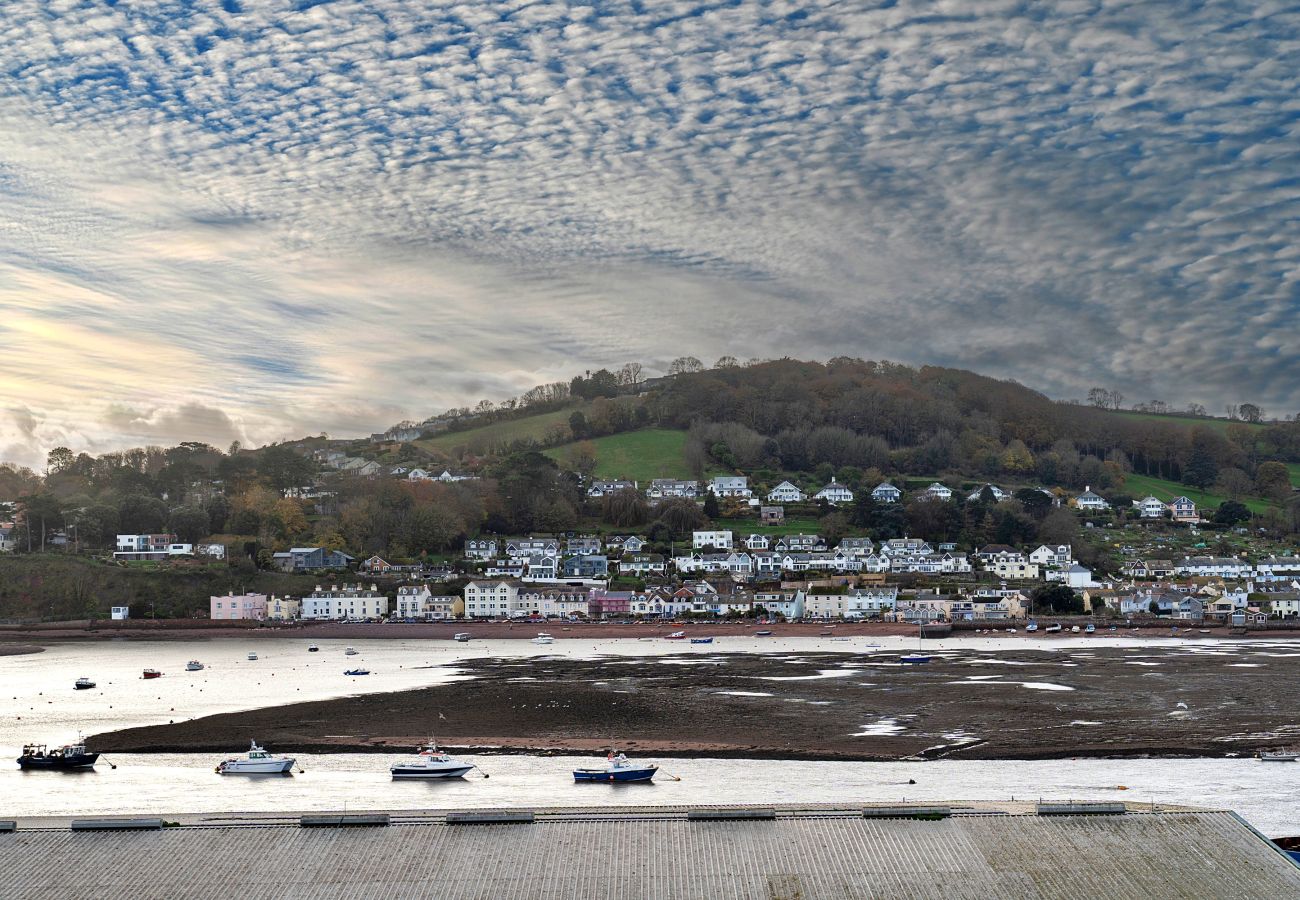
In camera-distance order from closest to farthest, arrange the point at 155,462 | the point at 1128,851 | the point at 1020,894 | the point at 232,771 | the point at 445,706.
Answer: the point at 1020,894
the point at 1128,851
the point at 232,771
the point at 445,706
the point at 155,462

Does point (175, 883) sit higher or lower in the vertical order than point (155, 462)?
lower

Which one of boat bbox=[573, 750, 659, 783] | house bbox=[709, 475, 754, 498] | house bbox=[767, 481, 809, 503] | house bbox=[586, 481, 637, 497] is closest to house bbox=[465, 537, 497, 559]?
house bbox=[586, 481, 637, 497]

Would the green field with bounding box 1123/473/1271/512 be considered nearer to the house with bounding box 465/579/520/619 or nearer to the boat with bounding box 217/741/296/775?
the house with bounding box 465/579/520/619

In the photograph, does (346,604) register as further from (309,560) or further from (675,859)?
(675,859)

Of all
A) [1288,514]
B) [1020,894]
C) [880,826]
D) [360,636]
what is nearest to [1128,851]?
[1020,894]

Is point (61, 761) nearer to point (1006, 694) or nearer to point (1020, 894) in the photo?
point (1020, 894)

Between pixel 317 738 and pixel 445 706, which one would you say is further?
pixel 445 706

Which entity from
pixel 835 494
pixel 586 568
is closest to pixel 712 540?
pixel 586 568
